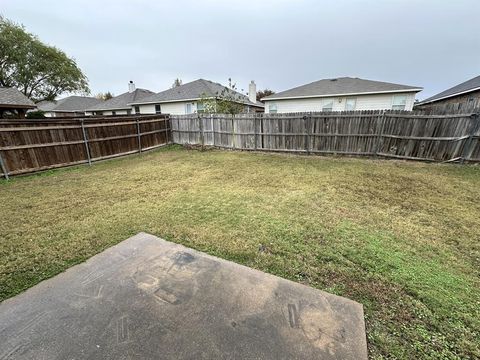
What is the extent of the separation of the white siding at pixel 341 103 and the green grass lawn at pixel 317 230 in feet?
29.3

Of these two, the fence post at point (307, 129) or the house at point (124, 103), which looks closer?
the fence post at point (307, 129)

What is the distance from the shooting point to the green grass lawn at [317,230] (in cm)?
179

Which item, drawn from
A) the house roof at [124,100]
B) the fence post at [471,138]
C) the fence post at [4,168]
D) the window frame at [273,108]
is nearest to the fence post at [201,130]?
the fence post at [4,168]

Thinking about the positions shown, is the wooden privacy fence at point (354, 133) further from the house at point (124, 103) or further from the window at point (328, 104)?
the house at point (124, 103)

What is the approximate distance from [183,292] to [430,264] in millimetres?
2748

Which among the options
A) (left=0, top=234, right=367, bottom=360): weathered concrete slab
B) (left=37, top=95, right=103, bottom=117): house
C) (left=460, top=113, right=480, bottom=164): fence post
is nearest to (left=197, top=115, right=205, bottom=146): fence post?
(left=0, top=234, right=367, bottom=360): weathered concrete slab

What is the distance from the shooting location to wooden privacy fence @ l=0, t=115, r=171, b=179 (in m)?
6.11

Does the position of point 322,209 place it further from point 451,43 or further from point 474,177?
point 451,43

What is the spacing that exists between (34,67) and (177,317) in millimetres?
30458

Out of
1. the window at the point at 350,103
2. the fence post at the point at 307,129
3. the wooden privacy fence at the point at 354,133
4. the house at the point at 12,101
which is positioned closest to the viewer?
the wooden privacy fence at the point at 354,133

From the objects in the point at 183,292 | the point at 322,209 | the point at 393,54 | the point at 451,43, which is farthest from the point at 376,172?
the point at 451,43

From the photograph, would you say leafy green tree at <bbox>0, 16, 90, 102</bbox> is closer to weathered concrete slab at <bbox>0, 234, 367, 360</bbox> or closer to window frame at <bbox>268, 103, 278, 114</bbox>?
window frame at <bbox>268, 103, 278, 114</bbox>

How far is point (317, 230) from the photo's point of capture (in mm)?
3086

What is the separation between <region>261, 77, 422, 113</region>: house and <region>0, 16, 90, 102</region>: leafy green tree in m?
23.0
